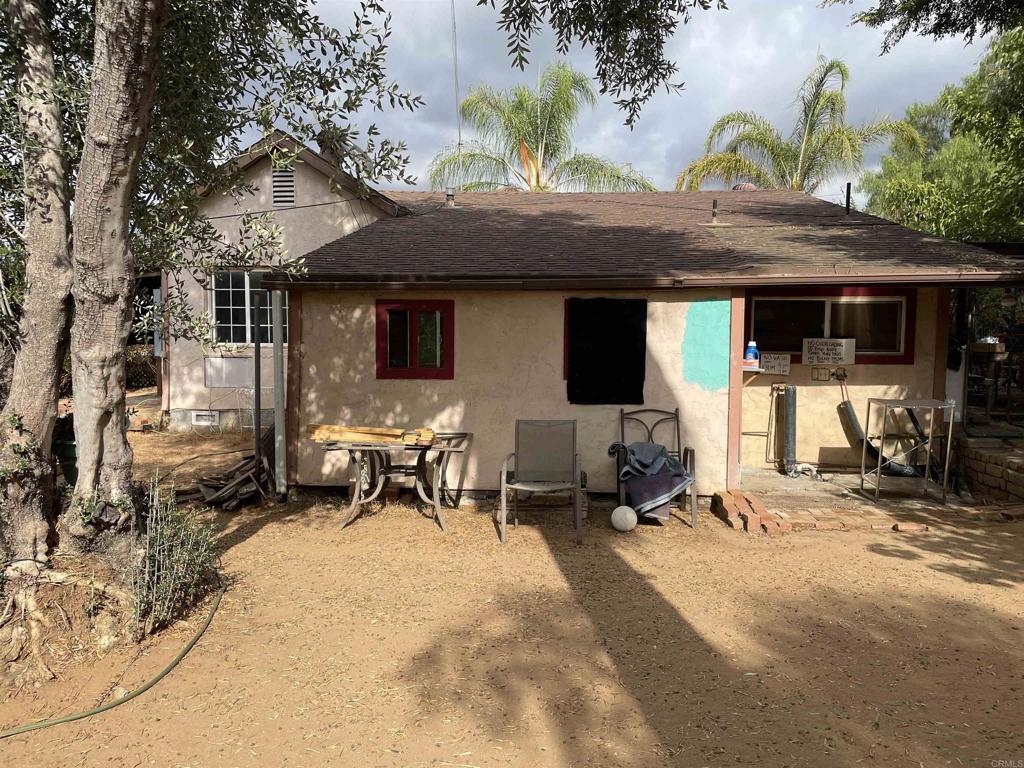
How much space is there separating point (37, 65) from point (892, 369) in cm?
932

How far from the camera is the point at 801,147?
18766mm

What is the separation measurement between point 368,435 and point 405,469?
0.62m

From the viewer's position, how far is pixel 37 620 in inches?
149

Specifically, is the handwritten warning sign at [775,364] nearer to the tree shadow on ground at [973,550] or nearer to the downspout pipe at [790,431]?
the downspout pipe at [790,431]

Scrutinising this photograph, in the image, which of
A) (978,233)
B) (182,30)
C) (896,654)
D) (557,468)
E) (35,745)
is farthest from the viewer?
(978,233)

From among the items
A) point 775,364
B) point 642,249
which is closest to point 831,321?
point 775,364

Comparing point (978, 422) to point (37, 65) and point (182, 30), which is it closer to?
point (182, 30)

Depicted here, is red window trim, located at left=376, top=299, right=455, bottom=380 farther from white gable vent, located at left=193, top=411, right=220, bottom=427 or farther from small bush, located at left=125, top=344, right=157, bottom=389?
small bush, located at left=125, top=344, right=157, bottom=389

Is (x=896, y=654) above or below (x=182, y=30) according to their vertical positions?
below

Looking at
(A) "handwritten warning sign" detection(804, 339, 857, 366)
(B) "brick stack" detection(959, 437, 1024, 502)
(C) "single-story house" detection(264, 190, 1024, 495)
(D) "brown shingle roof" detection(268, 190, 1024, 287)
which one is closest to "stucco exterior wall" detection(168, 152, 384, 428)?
(D) "brown shingle roof" detection(268, 190, 1024, 287)

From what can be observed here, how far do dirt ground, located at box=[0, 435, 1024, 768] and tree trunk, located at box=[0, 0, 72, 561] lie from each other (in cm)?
108

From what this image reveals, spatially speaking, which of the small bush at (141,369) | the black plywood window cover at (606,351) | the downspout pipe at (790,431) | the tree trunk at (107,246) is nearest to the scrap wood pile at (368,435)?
the black plywood window cover at (606,351)

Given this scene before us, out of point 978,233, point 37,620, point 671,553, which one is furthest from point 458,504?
point 978,233

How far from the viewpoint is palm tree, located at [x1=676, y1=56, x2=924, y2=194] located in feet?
59.0
